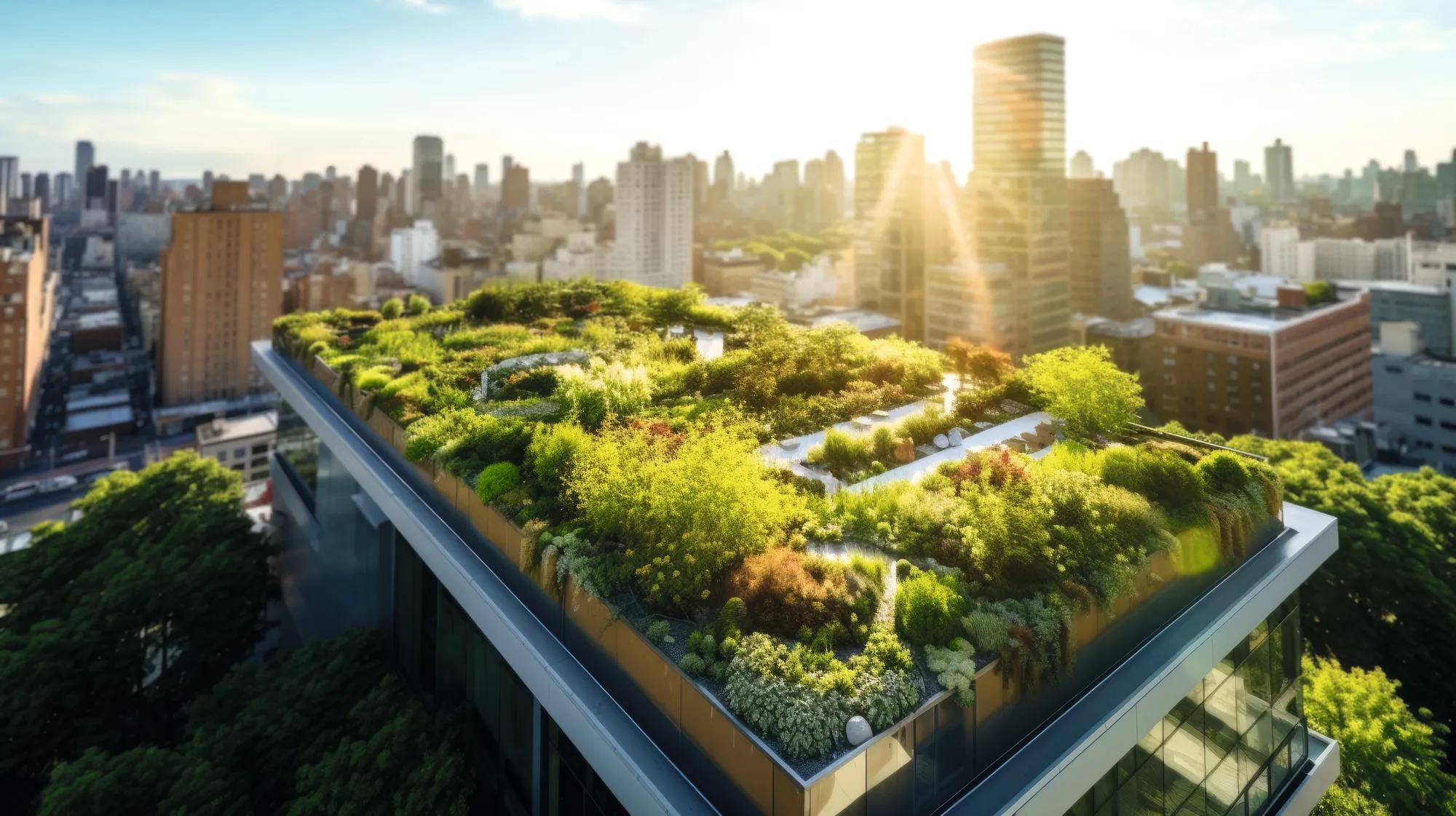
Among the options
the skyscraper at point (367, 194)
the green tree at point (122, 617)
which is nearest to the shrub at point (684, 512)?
the green tree at point (122, 617)

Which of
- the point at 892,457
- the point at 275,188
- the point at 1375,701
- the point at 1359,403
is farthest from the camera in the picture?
the point at 275,188

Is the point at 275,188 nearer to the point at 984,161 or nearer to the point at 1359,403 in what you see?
the point at 984,161

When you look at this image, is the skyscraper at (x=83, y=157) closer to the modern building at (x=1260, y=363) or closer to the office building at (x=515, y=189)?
the office building at (x=515, y=189)

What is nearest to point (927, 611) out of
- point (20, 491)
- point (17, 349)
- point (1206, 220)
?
point (20, 491)

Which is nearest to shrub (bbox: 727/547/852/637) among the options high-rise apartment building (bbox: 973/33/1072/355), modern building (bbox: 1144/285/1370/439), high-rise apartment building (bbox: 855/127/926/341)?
modern building (bbox: 1144/285/1370/439)

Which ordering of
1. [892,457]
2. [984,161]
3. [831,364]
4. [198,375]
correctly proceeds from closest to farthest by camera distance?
1. [892,457]
2. [831,364]
3. [198,375]
4. [984,161]

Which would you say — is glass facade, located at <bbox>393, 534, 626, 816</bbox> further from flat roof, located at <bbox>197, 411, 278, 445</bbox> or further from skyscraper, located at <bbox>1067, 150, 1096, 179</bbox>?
skyscraper, located at <bbox>1067, 150, 1096, 179</bbox>

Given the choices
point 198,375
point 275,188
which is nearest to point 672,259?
point 198,375

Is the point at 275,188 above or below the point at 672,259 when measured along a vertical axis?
above
